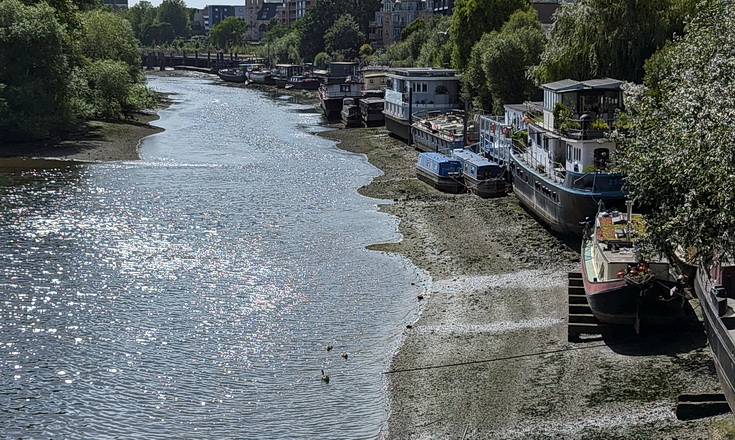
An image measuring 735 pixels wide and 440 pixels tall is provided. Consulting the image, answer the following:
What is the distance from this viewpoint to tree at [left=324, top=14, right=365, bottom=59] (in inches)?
6614

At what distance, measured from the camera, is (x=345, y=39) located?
168375mm

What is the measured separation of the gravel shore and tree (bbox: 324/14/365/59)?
13221 centimetres

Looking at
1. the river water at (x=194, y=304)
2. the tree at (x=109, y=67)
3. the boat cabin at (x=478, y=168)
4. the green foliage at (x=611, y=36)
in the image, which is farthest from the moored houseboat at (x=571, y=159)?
the tree at (x=109, y=67)

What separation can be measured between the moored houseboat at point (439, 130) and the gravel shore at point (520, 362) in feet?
68.5

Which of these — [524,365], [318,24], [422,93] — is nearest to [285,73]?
[318,24]

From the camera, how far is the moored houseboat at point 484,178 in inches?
1891

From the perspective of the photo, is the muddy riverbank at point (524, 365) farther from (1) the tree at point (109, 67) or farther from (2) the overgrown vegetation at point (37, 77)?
(1) the tree at point (109, 67)

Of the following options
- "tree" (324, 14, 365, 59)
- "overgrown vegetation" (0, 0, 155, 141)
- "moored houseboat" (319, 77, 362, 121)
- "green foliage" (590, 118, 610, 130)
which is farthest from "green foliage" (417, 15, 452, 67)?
"green foliage" (590, 118, 610, 130)

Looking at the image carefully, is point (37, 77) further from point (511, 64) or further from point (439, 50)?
point (439, 50)

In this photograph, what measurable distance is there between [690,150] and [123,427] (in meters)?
15.6

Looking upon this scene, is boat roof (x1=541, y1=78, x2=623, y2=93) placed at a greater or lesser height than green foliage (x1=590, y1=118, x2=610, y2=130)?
greater

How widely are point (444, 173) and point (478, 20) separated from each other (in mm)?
39406

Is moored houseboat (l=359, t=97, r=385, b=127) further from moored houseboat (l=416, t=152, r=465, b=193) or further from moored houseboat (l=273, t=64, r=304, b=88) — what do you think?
moored houseboat (l=273, t=64, r=304, b=88)

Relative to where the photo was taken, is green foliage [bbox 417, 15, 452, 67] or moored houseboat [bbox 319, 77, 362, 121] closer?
moored houseboat [bbox 319, 77, 362, 121]
